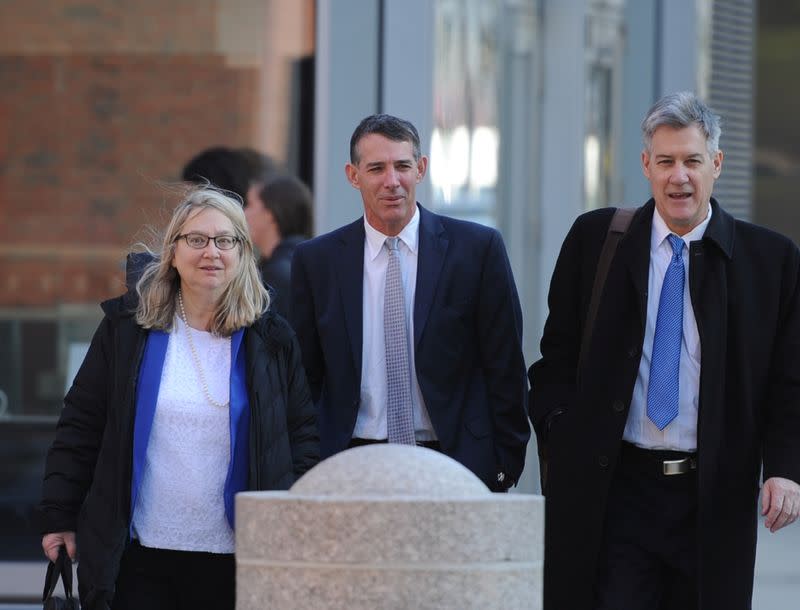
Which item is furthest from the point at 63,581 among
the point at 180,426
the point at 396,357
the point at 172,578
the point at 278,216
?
the point at 278,216

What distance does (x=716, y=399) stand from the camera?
5.19 metres

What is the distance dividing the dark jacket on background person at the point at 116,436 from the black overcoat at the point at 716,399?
0.88 metres

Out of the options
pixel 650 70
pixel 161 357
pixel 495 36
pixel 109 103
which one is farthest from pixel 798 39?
pixel 161 357

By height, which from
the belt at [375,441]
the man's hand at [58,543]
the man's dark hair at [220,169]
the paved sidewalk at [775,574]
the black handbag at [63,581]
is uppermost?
the man's dark hair at [220,169]

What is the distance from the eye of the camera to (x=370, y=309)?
575 cm

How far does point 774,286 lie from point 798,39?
942 cm

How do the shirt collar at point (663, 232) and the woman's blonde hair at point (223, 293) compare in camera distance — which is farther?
the shirt collar at point (663, 232)

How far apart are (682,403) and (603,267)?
0.53 m

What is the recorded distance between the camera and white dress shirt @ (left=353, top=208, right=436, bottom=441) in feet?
18.4

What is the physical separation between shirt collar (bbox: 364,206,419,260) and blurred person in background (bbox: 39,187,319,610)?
1.88 ft

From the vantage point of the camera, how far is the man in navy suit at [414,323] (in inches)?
221

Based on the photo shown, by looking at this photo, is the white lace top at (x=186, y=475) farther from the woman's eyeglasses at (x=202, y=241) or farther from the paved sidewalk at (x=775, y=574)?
the paved sidewalk at (x=775, y=574)

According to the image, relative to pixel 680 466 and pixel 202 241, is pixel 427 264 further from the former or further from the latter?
pixel 680 466

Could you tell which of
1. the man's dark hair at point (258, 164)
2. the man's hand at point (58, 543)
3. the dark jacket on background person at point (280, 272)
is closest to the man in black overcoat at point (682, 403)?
the man's hand at point (58, 543)
